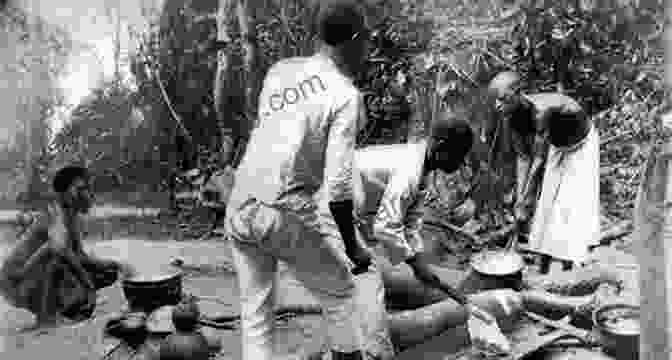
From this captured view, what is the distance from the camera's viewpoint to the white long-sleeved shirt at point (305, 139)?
10.8ft

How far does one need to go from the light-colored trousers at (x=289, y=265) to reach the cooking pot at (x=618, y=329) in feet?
4.77

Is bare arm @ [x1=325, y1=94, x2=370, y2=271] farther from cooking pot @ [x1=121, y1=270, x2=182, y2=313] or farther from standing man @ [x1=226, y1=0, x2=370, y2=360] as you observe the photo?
cooking pot @ [x1=121, y1=270, x2=182, y2=313]

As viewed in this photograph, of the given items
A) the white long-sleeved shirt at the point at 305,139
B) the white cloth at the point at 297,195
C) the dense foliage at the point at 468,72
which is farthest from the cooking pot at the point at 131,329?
the white long-sleeved shirt at the point at 305,139

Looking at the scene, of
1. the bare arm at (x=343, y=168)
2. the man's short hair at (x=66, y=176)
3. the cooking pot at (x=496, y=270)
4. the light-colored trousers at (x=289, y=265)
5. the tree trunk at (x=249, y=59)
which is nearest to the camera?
the bare arm at (x=343, y=168)

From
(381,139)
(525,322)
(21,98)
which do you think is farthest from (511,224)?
(21,98)

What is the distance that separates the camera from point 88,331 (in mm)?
3898

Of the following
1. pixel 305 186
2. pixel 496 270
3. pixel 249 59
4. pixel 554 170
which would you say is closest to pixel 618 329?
pixel 496 270

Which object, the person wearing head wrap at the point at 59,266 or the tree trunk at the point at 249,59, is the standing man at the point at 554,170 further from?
the person wearing head wrap at the point at 59,266

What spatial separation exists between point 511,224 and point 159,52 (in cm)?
253

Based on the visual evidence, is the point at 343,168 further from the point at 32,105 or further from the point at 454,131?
the point at 32,105

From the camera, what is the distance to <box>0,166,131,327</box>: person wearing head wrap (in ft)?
13.0

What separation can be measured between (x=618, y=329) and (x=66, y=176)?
11.8 feet

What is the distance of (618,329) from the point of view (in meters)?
3.69

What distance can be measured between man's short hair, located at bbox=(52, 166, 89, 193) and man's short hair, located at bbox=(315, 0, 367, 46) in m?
1.81
